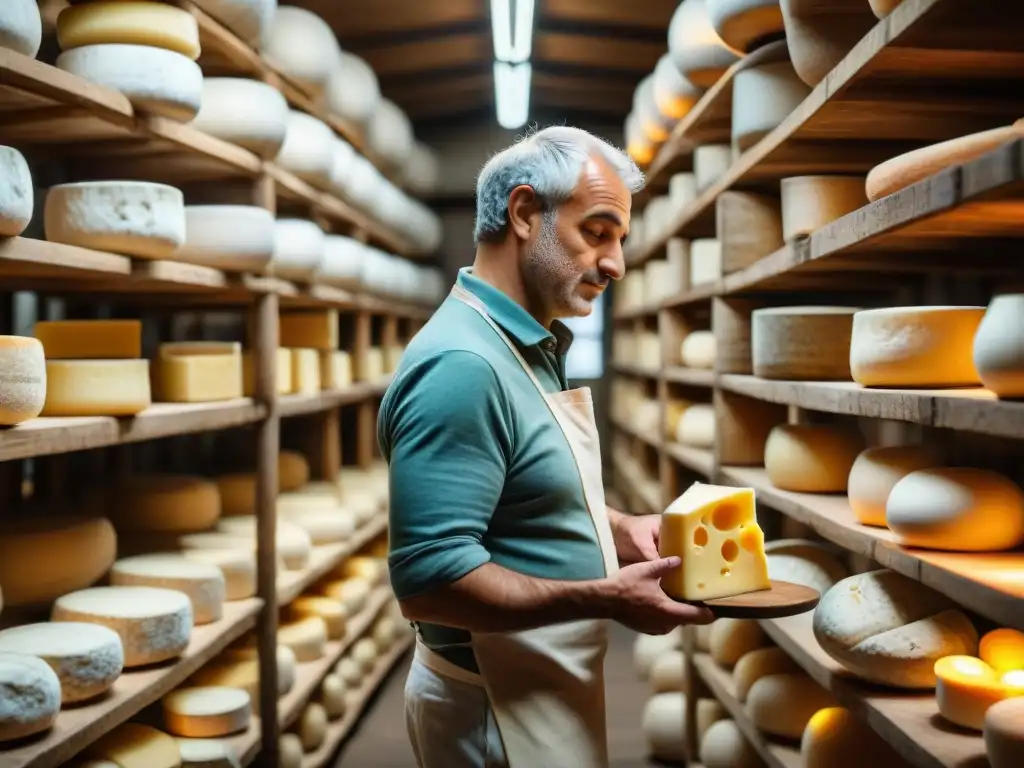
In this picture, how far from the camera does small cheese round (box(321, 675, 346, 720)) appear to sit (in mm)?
3795

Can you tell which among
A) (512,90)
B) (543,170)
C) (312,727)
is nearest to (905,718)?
(543,170)

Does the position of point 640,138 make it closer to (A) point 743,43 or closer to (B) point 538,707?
(A) point 743,43

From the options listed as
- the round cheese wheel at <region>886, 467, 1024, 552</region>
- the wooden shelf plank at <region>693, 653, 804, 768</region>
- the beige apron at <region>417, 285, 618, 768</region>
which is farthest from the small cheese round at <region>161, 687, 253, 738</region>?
the round cheese wheel at <region>886, 467, 1024, 552</region>

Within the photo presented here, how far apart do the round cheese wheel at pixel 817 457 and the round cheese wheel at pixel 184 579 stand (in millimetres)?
1477

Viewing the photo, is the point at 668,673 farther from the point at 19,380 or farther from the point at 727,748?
the point at 19,380

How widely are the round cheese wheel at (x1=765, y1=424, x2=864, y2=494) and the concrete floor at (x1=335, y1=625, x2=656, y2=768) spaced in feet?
5.65

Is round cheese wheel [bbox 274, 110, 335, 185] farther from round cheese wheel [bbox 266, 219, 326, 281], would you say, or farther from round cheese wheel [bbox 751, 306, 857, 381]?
round cheese wheel [bbox 751, 306, 857, 381]

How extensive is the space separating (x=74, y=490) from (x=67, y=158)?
1.07 metres

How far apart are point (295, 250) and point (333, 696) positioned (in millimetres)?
1628

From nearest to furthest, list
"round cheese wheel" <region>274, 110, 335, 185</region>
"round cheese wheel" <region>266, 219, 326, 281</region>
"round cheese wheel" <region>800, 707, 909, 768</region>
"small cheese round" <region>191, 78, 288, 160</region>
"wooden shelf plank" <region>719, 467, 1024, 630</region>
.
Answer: "wooden shelf plank" <region>719, 467, 1024, 630</region>, "round cheese wheel" <region>800, 707, 909, 768</region>, "small cheese round" <region>191, 78, 288, 160</region>, "round cheese wheel" <region>266, 219, 326, 281</region>, "round cheese wheel" <region>274, 110, 335, 185</region>

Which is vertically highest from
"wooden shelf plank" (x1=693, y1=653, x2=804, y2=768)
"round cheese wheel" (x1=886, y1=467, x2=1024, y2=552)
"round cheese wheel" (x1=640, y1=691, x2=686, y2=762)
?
"round cheese wheel" (x1=886, y1=467, x2=1024, y2=552)

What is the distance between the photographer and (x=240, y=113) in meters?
2.81

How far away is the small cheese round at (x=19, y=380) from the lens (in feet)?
5.88

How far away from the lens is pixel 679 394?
14.5ft
